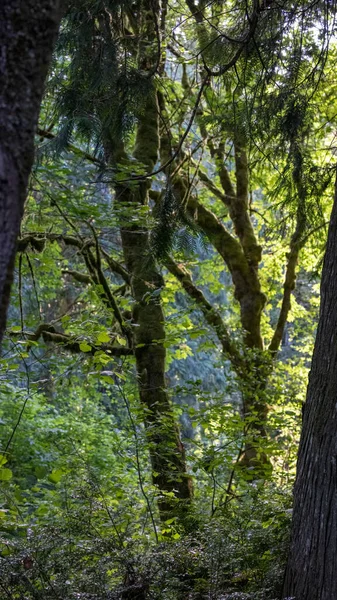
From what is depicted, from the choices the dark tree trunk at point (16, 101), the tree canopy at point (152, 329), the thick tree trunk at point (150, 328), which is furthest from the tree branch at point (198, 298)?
the dark tree trunk at point (16, 101)

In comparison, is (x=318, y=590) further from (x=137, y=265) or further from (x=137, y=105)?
(x=137, y=265)

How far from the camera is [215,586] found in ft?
10.2

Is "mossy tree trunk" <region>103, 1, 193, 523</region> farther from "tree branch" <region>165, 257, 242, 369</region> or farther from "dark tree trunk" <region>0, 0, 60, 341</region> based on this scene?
"dark tree trunk" <region>0, 0, 60, 341</region>

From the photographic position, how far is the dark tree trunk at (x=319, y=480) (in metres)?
2.88

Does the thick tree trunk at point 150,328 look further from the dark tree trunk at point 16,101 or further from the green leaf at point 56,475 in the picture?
the dark tree trunk at point 16,101

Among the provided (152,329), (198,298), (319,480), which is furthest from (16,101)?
(198,298)

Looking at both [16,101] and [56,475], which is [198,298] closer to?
[56,475]

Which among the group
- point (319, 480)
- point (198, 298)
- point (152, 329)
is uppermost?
point (198, 298)

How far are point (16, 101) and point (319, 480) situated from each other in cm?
226

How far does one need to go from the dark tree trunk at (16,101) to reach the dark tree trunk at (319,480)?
6.58 feet

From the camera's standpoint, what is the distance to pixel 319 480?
2.97 meters

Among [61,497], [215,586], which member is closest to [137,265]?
[61,497]

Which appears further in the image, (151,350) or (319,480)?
(151,350)

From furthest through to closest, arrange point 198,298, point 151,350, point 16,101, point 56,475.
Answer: point 198,298 → point 151,350 → point 56,475 → point 16,101
